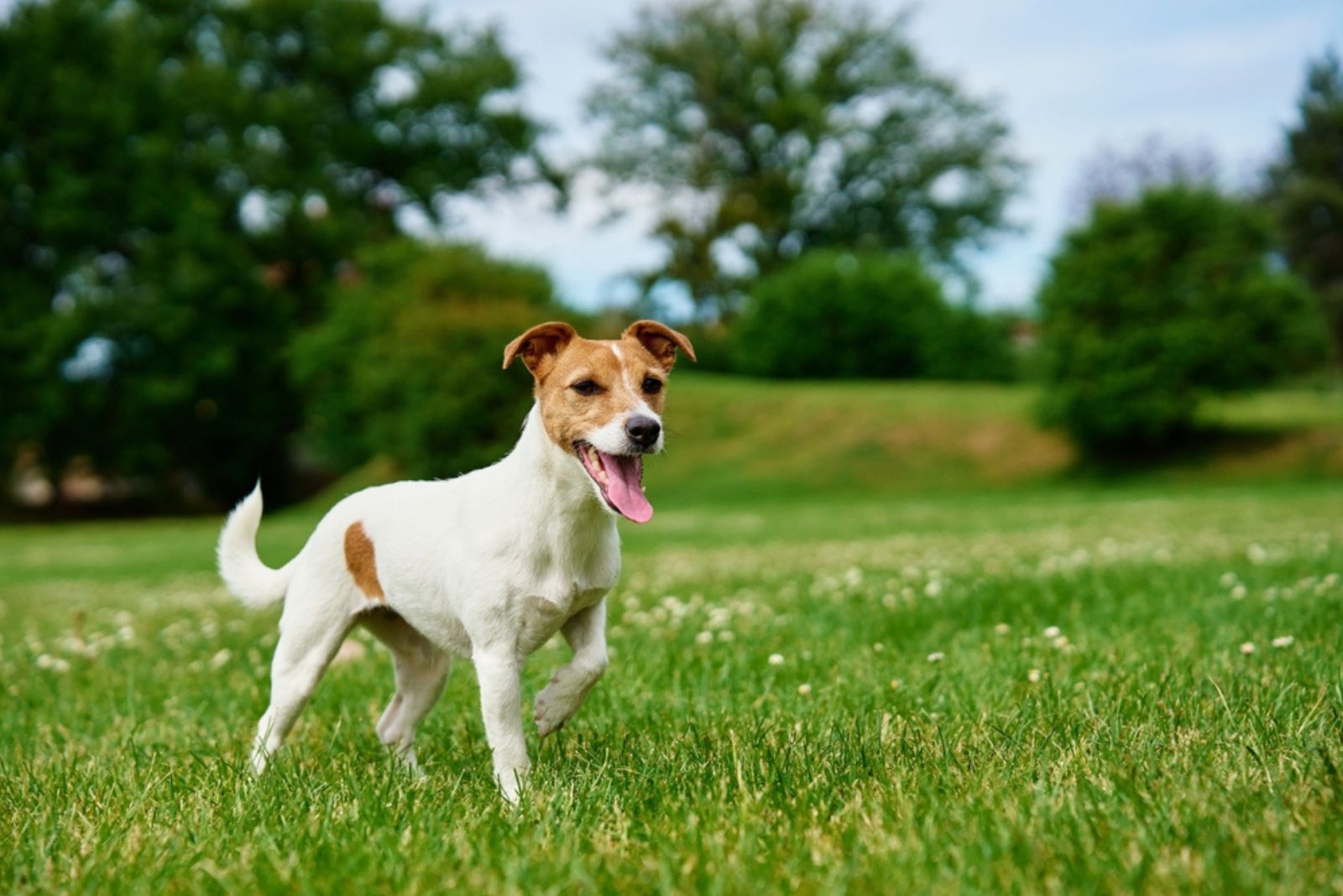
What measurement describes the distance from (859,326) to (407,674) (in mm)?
39458

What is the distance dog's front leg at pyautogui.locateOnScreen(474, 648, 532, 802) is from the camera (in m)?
3.65

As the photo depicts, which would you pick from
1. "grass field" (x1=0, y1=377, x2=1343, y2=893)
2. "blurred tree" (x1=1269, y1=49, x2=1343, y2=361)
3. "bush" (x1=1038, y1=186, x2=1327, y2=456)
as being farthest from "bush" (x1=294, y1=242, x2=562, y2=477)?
"blurred tree" (x1=1269, y1=49, x2=1343, y2=361)

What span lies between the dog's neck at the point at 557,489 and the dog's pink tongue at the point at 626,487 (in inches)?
3.7

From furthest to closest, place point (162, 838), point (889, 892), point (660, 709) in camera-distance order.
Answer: point (660, 709) < point (162, 838) < point (889, 892)

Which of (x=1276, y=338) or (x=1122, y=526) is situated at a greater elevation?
(x=1276, y=338)

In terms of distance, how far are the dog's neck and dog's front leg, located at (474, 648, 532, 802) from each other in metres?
0.48

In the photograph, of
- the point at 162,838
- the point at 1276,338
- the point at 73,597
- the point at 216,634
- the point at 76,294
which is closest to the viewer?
the point at 162,838

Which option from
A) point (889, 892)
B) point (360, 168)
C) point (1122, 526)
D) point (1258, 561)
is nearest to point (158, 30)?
point (360, 168)

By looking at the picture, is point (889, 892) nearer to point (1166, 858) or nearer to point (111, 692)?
point (1166, 858)

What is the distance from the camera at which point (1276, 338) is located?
27.6 meters

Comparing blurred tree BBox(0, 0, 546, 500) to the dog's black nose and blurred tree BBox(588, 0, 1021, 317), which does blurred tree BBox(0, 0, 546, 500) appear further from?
the dog's black nose

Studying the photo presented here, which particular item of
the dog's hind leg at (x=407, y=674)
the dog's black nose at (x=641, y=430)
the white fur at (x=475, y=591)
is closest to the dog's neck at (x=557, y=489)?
the white fur at (x=475, y=591)

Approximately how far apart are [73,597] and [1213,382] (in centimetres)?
2573

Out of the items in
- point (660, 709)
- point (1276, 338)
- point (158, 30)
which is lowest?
point (660, 709)
